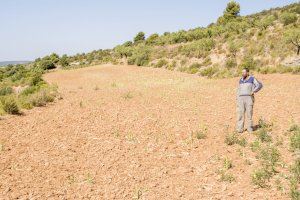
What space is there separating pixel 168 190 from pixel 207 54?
2807 centimetres

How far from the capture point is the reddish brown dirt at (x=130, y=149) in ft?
24.6

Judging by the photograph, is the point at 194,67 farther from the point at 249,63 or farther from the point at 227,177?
the point at 227,177

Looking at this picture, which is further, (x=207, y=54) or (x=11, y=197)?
(x=207, y=54)

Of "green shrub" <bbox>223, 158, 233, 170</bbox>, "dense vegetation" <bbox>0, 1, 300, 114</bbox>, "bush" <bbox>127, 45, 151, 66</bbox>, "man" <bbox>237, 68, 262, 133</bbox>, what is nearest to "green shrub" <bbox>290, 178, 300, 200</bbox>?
"green shrub" <bbox>223, 158, 233, 170</bbox>

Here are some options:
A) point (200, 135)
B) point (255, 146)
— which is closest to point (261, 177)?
point (255, 146)

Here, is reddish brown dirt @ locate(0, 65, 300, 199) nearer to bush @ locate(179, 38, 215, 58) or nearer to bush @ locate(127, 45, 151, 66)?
bush @ locate(179, 38, 215, 58)

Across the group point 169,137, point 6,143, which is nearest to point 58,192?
point 6,143

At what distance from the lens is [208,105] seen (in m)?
15.8

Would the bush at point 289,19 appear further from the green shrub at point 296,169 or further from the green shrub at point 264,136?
the green shrub at point 296,169

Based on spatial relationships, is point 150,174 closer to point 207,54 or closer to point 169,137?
point 169,137

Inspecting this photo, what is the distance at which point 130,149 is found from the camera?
10.0 metres

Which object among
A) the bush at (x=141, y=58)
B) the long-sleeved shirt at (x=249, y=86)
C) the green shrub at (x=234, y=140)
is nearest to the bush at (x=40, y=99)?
the green shrub at (x=234, y=140)

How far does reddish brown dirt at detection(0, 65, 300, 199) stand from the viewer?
7.49 m

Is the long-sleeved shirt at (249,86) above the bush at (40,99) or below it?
above
